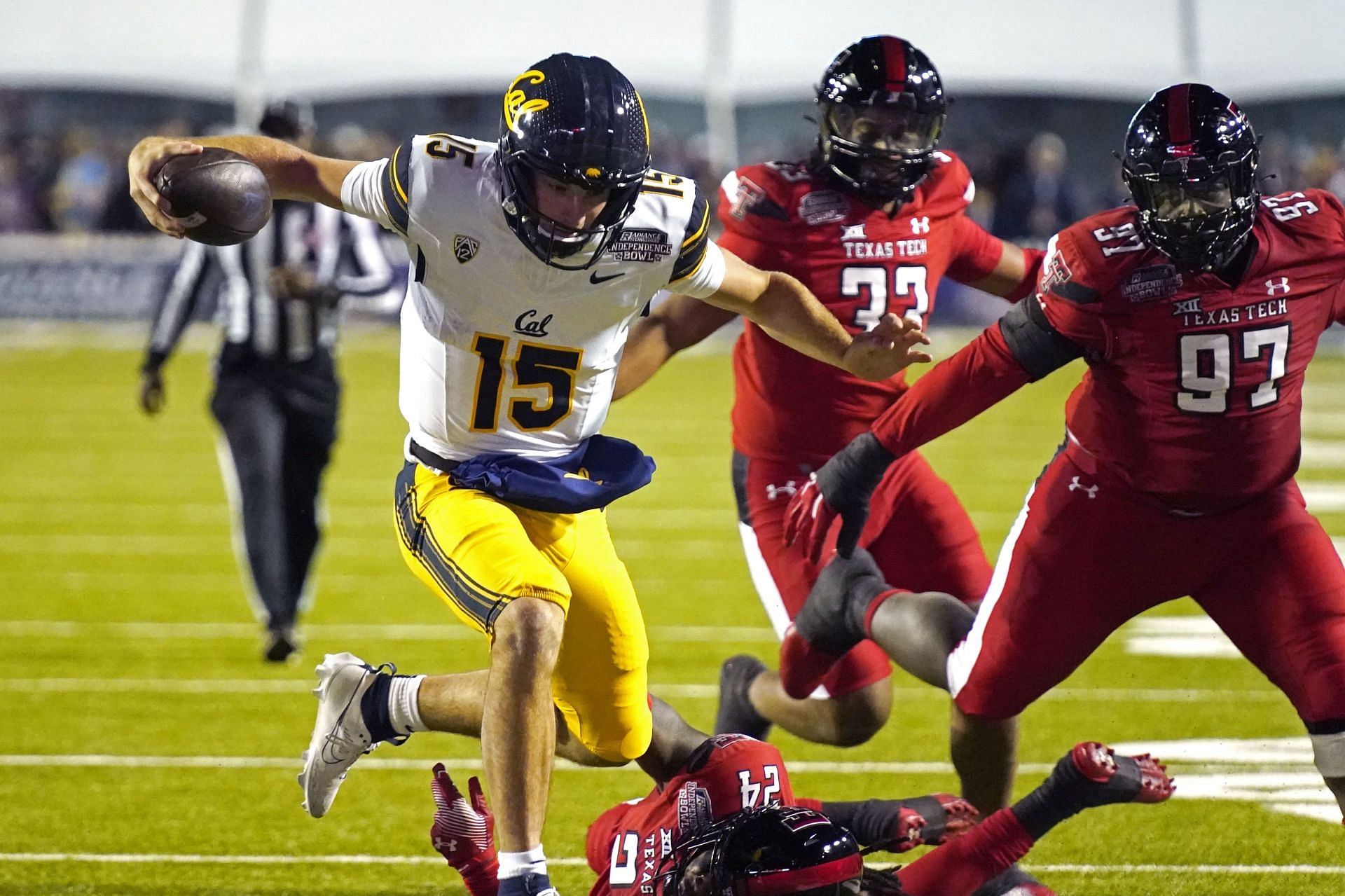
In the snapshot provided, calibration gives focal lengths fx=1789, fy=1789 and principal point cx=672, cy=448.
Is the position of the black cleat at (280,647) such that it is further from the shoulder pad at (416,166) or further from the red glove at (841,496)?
the shoulder pad at (416,166)

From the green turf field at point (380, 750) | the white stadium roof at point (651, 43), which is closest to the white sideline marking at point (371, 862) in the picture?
the green turf field at point (380, 750)

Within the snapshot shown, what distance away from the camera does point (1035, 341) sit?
3.85 metres

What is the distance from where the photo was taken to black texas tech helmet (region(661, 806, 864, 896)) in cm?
317

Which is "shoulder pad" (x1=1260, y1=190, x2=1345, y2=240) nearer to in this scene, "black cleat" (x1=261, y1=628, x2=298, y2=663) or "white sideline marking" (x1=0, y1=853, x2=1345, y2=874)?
"white sideline marking" (x1=0, y1=853, x2=1345, y2=874)

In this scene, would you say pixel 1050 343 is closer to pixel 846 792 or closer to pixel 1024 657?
pixel 1024 657

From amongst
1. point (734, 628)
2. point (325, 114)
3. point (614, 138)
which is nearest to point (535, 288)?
point (614, 138)

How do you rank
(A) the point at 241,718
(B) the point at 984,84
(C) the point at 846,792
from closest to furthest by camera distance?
(C) the point at 846,792 → (A) the point at 241,718 → (B) the point at 984,84

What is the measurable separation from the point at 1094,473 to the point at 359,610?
4503mm

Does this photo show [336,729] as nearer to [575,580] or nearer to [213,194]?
[575,580]

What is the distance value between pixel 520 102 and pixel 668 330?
115cm

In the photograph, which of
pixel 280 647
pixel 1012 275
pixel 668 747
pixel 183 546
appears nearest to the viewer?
pixel 668 747

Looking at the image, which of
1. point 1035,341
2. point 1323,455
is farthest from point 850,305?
point 1323,455

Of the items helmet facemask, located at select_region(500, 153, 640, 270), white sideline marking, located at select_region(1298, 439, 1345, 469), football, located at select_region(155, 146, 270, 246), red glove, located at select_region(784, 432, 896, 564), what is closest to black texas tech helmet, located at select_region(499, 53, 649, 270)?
helmet facemask, located at select_region(500, 153, 640, 270)

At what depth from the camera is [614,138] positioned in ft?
11.7
